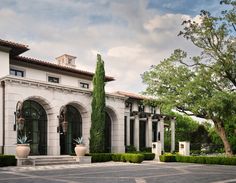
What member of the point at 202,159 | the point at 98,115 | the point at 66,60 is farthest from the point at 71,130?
the point at 202,159

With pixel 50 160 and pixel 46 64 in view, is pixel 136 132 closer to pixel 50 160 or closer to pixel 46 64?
pixel 46 64

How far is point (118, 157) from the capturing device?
3136 cm

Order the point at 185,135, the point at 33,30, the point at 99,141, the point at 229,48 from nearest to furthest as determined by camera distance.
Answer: the point at 33,30, the point at 229,48, the point at 99,141, the point at 185,135

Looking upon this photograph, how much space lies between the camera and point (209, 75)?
31688mm

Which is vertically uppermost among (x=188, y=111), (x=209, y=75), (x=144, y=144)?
(x=209, y=75)

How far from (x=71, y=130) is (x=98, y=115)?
11.2ft

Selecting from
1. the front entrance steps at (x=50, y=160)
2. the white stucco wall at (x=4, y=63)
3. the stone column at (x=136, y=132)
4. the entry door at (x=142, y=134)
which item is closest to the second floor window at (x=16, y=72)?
the white stucco wall at (x=4, y=63)

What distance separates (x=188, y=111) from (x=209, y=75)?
534 cm

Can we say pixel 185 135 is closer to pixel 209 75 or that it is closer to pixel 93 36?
pixel 209 75

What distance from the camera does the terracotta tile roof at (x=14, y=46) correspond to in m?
30.1

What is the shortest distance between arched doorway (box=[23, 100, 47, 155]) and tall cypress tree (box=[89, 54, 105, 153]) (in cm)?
436

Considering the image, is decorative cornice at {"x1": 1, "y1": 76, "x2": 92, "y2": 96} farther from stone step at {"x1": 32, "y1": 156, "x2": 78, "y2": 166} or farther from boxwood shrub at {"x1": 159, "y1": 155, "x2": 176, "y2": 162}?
boxwood shrub at {"x1": 159, "y1": 155, "x2": 176, "y2": 162}

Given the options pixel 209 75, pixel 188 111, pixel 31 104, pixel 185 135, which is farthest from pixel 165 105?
pixel 185 135

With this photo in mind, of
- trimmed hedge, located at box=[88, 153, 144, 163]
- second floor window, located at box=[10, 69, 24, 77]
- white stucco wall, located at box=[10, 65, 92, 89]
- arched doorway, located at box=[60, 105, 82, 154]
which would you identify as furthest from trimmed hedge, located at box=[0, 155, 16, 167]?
white stucco wall, located at box=[10, 65, 92, 89]
